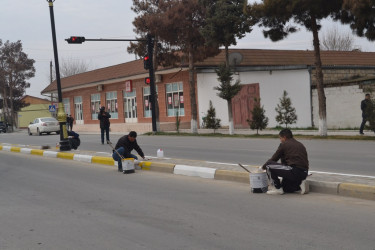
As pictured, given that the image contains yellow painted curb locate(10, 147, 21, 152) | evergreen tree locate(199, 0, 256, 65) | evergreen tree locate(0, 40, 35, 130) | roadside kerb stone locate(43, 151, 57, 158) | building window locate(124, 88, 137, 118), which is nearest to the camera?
→ roadside kerb stone locate(43, 151, 57, 158)

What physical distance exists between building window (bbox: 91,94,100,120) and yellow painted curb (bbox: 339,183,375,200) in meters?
40.3

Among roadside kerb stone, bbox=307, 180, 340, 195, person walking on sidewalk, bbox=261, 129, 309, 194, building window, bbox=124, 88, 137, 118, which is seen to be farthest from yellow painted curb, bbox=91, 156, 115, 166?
→ building window, bbox=124, 88, 137, 118

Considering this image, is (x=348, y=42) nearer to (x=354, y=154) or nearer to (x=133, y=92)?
(x=133, y=92)

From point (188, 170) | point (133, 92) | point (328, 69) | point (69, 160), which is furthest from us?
point (133, 92)

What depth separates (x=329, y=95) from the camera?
2631 centimetres

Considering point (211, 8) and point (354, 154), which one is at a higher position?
point (211, 8)

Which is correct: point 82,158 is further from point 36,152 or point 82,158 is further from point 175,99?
point 175,99

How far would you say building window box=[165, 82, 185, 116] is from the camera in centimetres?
3443

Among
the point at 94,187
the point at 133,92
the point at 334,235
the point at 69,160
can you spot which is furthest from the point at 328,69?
the point at 334,235

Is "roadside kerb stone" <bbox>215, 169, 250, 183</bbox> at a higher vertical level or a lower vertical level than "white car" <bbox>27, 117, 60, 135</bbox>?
lower

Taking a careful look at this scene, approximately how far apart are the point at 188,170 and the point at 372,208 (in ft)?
15.9

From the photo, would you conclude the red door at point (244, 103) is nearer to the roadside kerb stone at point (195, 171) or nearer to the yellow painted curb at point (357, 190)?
the roadside kerb stone at point (195, 171)

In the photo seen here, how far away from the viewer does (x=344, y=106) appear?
2566cm

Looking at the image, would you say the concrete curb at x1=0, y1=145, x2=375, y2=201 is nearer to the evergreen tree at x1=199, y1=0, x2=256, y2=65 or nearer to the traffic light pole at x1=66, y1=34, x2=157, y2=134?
the traffic light pole at x1=66, y1=34, x2=157, y2=134
